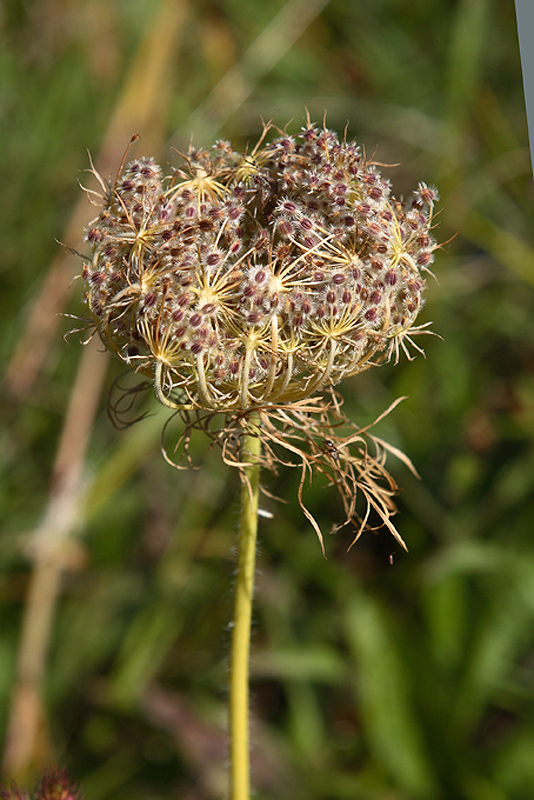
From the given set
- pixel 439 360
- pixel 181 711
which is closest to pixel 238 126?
pixel 439 360

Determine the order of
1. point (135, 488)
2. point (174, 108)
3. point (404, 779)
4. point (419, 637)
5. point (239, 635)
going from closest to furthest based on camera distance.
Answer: point (239, 635), point (404, 779), point (419, 637), point (135, 488), point (174, 108)

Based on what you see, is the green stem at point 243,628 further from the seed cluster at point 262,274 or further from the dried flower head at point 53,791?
the dried flower head at point 53,791

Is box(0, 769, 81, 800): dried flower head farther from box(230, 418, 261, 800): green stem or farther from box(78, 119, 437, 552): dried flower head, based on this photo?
box(78, 119, 437, 552): dried flower head

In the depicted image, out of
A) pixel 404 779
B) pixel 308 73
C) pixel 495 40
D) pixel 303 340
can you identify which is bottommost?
pixel 404 779

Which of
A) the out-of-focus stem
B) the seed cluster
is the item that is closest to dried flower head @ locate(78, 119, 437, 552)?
the seed cluster

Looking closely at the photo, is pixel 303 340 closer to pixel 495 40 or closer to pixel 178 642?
pixel 178 642

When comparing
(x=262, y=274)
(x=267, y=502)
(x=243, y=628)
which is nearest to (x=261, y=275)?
(x=262, y=274)

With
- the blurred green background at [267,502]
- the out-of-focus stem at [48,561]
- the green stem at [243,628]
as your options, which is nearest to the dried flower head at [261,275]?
the green stem at [243,628]
